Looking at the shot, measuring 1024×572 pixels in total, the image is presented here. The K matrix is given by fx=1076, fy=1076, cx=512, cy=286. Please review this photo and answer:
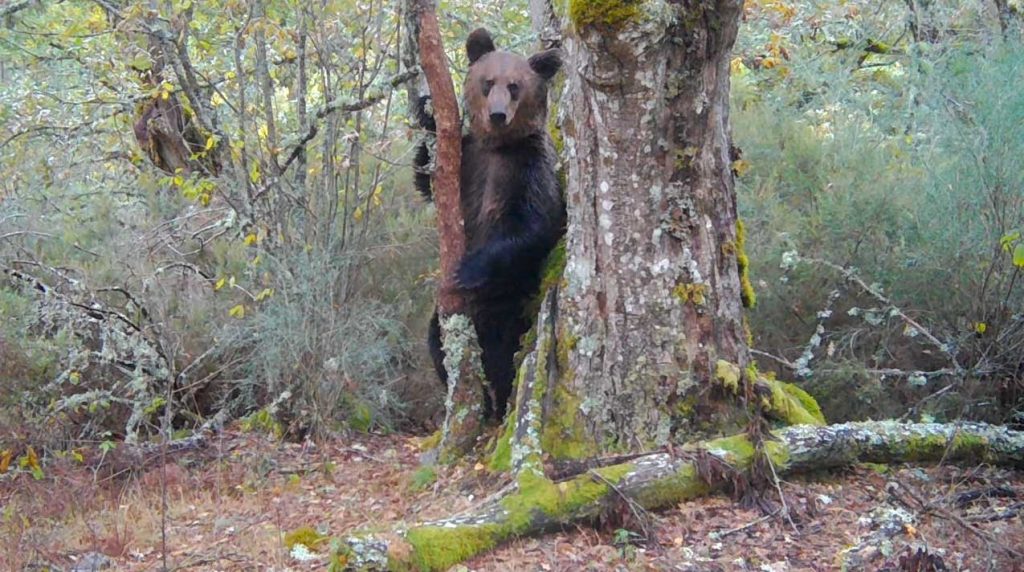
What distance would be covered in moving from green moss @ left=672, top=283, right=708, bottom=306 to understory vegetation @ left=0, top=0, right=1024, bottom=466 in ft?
3.30

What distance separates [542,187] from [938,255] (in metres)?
2.97

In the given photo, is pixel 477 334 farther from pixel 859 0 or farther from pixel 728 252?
pixel 859 0

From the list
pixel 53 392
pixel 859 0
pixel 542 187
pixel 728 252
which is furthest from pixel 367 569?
pixel 859 0

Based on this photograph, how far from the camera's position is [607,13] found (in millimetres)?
4797

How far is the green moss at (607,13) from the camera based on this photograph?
4797 mm

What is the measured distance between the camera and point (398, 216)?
9.60 metres

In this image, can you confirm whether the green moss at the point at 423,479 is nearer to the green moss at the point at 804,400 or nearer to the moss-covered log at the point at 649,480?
the moss-covered log at the point at 649,480

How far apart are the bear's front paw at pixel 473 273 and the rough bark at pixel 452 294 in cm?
4

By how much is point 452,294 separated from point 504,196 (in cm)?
72

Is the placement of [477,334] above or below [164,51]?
below

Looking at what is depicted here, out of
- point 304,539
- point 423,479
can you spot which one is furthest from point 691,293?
point 304,539

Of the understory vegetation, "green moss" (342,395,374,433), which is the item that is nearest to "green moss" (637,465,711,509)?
the understory vegetation

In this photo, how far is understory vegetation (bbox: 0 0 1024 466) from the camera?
280 inches

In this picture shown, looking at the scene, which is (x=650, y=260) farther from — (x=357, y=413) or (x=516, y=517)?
(x=357, y=413)
